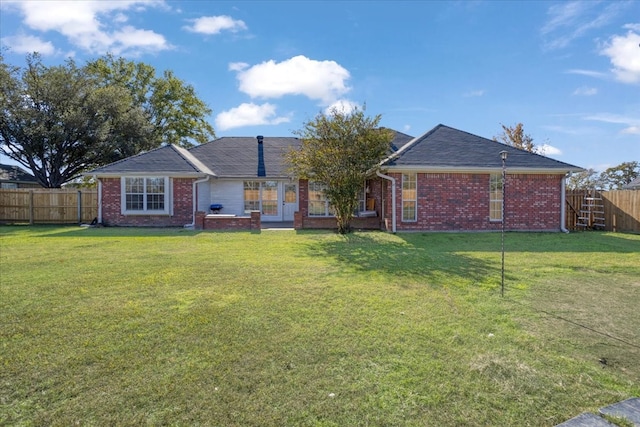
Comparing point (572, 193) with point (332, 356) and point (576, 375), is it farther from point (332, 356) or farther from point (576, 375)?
point (332, 356)

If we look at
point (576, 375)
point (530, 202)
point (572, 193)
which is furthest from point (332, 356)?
point (572, 193)

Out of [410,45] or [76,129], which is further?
[76,129]

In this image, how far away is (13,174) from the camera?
33750 millimetres

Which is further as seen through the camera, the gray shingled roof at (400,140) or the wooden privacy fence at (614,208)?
the gray shingled roof at (400,140)

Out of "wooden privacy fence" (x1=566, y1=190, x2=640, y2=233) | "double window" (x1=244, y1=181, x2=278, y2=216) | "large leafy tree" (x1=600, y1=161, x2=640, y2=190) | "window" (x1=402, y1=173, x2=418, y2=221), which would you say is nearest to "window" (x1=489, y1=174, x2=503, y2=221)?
"window" (x1=402, y1=173, x2=418, y2=221)

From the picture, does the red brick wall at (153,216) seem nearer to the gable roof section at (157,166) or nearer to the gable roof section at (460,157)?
the gable roof section at (157,166)

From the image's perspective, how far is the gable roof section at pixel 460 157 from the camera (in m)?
14.5

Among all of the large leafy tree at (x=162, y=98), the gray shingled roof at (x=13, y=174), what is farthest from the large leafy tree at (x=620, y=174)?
the gray shingled roof at (x=13, y=174)

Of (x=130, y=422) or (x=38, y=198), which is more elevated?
(x=38, y=198)

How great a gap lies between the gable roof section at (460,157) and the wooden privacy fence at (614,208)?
2795mm

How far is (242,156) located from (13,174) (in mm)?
27928

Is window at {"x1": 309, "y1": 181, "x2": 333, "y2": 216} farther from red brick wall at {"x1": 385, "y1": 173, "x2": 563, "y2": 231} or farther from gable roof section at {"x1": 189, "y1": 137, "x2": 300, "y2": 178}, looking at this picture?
red brick wall at {"x1": 385, "y1": 173, "x2": 563, "y2": 231}

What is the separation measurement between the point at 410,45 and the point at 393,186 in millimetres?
6573

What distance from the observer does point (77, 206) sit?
19234mm
